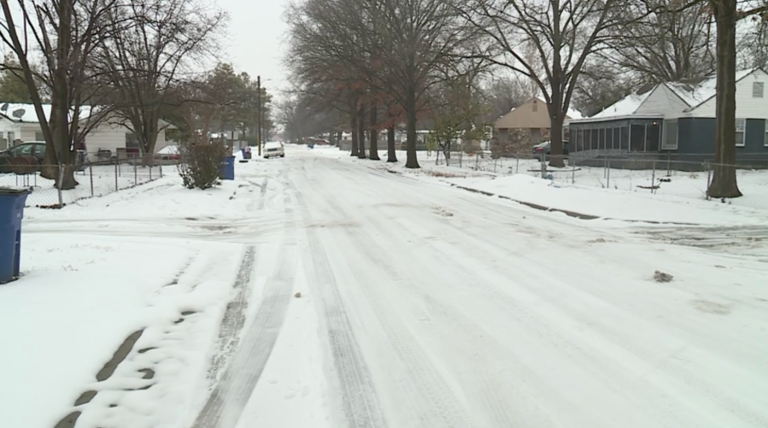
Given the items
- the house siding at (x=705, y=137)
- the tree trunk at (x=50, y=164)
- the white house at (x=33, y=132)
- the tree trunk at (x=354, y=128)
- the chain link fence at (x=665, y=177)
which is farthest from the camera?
the tree trunk at (x=354, y=128)

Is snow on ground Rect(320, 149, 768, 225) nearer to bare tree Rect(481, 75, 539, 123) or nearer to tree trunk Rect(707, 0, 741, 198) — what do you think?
tree trunk Rect(707, 0, 741, 198)

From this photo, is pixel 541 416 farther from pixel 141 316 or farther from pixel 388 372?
pixel 141 316

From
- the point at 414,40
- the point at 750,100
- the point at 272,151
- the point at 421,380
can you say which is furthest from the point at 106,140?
the point at 421,380

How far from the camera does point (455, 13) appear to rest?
105ft

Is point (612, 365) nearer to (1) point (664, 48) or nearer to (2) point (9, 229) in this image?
(2) point (9, 229)

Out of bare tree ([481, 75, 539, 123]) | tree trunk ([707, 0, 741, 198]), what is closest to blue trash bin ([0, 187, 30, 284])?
tree trunk ([707, 0, 741, 198])

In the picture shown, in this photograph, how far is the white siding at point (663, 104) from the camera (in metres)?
33.6

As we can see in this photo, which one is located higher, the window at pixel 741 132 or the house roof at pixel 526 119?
the house roof at pixel 526 119

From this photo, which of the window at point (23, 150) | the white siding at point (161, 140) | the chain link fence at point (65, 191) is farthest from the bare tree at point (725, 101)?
the white siding at point (161, 140)

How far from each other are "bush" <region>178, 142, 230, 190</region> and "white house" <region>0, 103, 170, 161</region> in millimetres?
26775

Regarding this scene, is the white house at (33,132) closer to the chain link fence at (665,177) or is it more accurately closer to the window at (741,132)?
the chain link fence at (665,177)

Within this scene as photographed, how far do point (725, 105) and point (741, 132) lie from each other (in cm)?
1884

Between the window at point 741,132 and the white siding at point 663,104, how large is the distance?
3129 millimetres

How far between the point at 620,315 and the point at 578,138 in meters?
37.2
